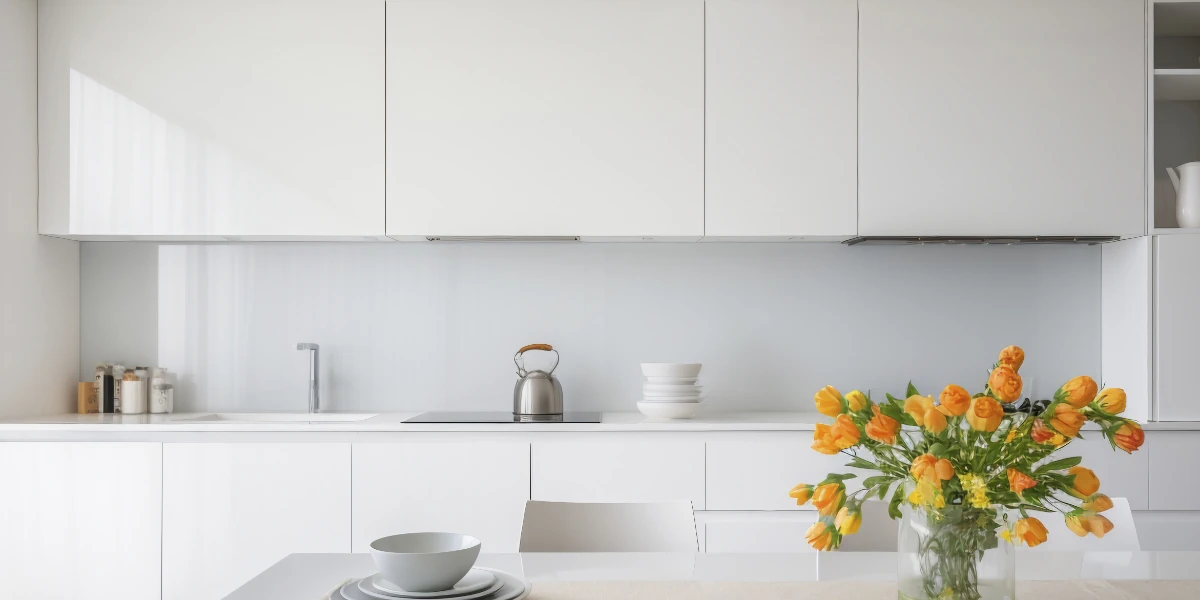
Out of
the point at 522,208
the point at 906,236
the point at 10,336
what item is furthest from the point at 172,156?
the point at 906,236

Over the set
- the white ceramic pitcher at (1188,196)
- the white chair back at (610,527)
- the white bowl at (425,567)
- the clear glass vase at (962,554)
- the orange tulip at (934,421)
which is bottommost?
the white chair back at (610,527)

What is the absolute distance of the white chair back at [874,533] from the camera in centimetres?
177

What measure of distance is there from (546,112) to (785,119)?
81 centimetres

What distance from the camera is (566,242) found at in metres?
3.26

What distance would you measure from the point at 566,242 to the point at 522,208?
0.38m

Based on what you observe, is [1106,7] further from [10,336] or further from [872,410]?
[10,336]

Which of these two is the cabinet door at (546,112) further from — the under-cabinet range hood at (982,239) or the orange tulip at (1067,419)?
the orange tulip at (1067,419)

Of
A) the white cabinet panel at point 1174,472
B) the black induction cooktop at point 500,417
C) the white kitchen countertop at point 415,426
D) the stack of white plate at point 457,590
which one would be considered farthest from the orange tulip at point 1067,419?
the white cabinet panel at point 1174,472

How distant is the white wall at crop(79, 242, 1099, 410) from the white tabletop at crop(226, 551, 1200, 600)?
172 centimetres

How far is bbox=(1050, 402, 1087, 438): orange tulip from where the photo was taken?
0.98 m

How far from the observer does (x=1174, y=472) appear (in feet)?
9.16

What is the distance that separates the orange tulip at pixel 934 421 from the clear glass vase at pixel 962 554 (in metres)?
0.12

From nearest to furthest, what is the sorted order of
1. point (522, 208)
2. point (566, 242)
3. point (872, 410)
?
point (872, 410) → point (522, 208) → point (566, 242)

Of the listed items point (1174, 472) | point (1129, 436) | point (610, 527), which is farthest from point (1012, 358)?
point (1174, 472)
